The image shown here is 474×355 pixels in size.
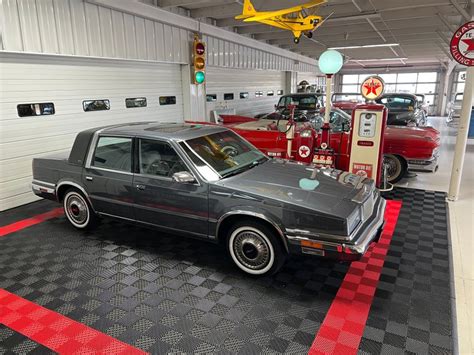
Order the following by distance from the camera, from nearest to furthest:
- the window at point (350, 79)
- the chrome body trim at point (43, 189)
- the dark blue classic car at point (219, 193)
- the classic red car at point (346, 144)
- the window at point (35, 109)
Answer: the dark blue classic car at point (219, 193) < the chrome body trim at point (43, 189) < the window at point (35, 109) < the classic red car at point (346, 144) < the window at point (350, 79)

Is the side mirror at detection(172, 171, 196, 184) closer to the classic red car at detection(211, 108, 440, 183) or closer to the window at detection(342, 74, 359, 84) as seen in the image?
the classic red car at detection(211, 108, 440, 183)

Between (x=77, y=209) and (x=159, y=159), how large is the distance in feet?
5.34

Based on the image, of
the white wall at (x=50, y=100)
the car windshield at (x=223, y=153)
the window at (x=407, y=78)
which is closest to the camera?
the car windshield at (x=223, y=153)

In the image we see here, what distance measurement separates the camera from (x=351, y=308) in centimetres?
294

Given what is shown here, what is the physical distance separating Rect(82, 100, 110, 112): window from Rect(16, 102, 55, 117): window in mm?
682

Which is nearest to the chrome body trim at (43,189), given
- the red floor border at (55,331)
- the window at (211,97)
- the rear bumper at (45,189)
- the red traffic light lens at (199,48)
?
the rear bumper at (45,189)

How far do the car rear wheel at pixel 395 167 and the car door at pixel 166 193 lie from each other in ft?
14.8

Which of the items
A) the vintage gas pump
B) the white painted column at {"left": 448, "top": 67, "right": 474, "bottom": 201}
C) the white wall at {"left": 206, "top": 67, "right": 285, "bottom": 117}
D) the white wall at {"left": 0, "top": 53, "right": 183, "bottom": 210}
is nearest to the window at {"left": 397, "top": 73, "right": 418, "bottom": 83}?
the white wall at {"left": 206, "top": 67, "right": 285, "bottom": 117}

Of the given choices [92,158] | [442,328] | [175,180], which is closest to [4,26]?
[92,158]

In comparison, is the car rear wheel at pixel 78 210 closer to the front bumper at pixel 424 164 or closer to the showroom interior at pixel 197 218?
the showroom interior at pixel 197 218

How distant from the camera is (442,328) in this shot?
2.68 meters

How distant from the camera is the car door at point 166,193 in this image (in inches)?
137

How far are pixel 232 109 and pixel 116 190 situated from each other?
26.7 feet

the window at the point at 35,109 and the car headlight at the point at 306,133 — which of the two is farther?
the car headlight at the point at 306,133
